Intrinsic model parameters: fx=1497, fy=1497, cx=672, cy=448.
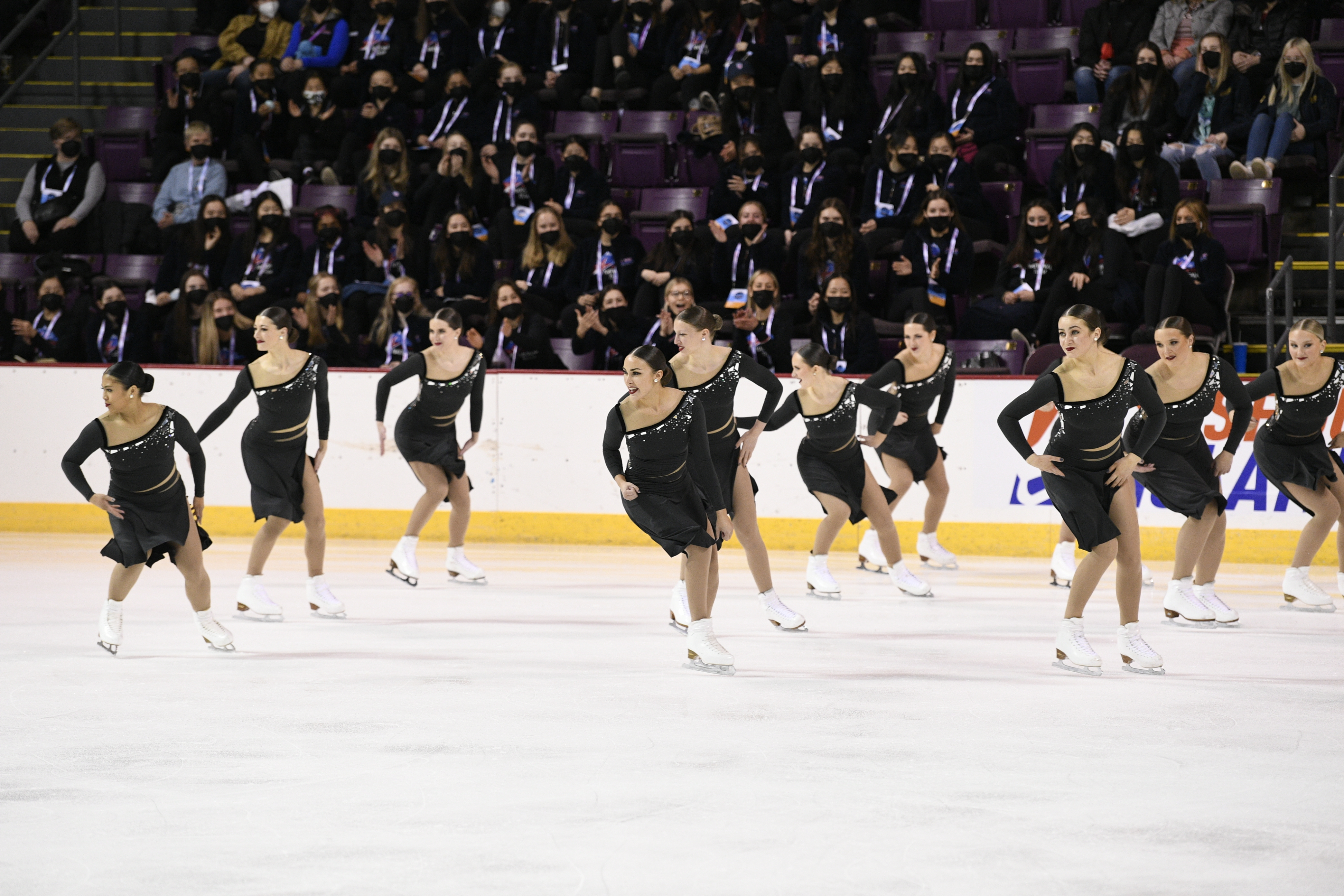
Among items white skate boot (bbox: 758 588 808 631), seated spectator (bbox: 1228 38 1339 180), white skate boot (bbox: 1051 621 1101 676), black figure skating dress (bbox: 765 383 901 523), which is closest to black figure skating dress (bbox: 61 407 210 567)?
white skate boot (bbox: 758 588 808 631)

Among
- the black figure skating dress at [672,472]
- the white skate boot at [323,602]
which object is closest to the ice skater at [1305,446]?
the black figure skating dress at [672,472]

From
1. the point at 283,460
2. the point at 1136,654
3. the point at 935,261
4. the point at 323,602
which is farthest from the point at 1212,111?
the point at 323,602

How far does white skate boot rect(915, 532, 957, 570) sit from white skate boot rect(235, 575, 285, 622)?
14.8 ft

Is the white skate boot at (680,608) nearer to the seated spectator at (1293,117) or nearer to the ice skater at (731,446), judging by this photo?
the ice skater at (731,446)

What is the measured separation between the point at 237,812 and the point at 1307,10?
12226 mm

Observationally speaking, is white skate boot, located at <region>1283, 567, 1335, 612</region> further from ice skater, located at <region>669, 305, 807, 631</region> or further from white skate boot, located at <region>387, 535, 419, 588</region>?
white skate boot, located at <region>387, 535, 419, 588</region>

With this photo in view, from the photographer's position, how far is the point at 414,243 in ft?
42.2

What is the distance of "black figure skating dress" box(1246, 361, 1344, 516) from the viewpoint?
7719 mm

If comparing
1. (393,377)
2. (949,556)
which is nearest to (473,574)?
(393,377)

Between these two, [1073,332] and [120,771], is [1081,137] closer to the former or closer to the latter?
[1073,332]

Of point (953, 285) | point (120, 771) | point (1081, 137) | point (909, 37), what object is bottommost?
point (120, 771)

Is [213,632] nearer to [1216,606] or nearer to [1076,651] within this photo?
[1076,651]

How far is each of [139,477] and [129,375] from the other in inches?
16.3

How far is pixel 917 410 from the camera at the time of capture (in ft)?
31.6
